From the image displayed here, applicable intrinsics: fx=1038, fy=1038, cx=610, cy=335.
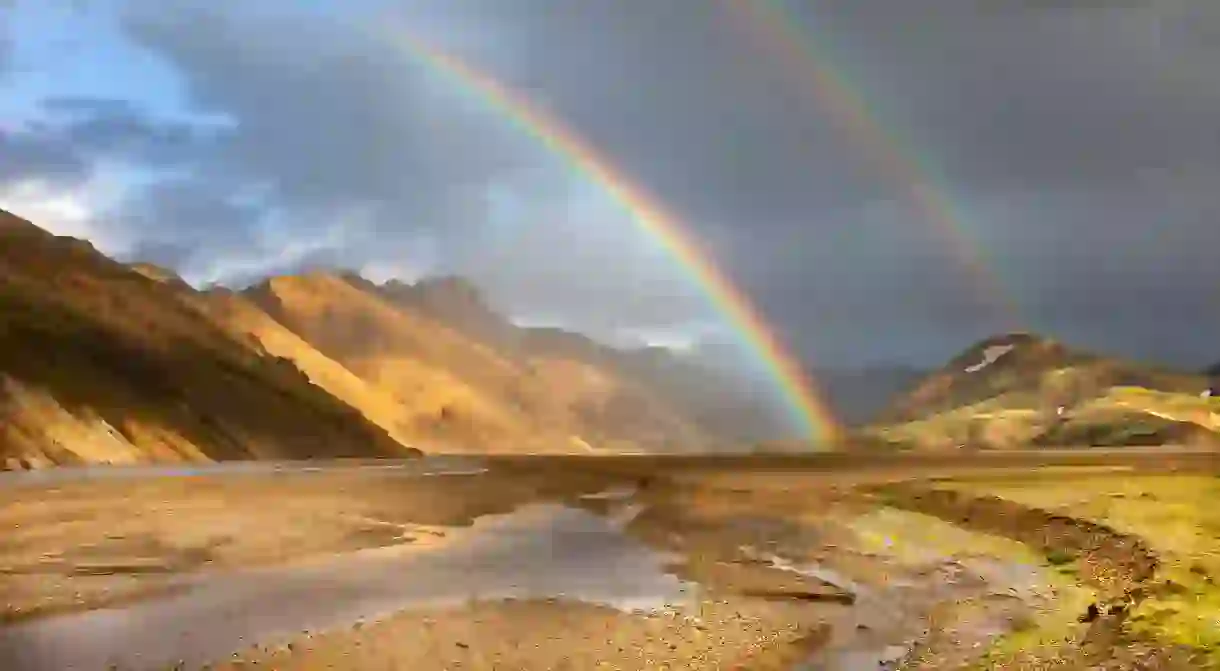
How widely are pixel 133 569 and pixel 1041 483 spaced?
7169 cm

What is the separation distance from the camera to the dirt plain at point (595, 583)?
77.7 ft

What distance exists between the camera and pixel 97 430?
155 metres

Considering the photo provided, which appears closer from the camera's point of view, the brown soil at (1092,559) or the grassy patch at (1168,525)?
the brown soil at (1092,559)

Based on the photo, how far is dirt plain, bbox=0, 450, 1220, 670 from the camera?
23.7 m

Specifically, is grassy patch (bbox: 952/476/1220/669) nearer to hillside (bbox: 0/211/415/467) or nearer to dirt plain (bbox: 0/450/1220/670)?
dirt plain (bbox: 0/450/1220/670)

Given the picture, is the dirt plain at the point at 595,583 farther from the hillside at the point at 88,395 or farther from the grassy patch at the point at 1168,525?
the hillside at the point at 88,395

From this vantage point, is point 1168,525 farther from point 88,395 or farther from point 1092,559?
point 88,395

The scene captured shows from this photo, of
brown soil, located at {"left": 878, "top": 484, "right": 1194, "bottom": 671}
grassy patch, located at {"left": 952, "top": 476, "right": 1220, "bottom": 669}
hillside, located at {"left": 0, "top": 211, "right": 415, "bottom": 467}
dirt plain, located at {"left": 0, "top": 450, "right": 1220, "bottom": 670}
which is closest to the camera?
brown soil, located at {"left": 878, "top": 484, "right": 1194, "bottom": 671}

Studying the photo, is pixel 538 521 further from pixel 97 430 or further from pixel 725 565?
pixel 97 430

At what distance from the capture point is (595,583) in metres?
36.7

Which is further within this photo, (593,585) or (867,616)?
(593,585)

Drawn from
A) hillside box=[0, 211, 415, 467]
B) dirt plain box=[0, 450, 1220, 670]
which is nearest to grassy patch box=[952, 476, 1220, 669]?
dirt plain box=[0, 450, 1220, 670]

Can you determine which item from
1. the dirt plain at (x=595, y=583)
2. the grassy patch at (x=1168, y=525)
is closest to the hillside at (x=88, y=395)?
the dirt plain at (x=595, y=583)

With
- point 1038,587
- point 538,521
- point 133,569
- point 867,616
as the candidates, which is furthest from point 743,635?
point 538,521
